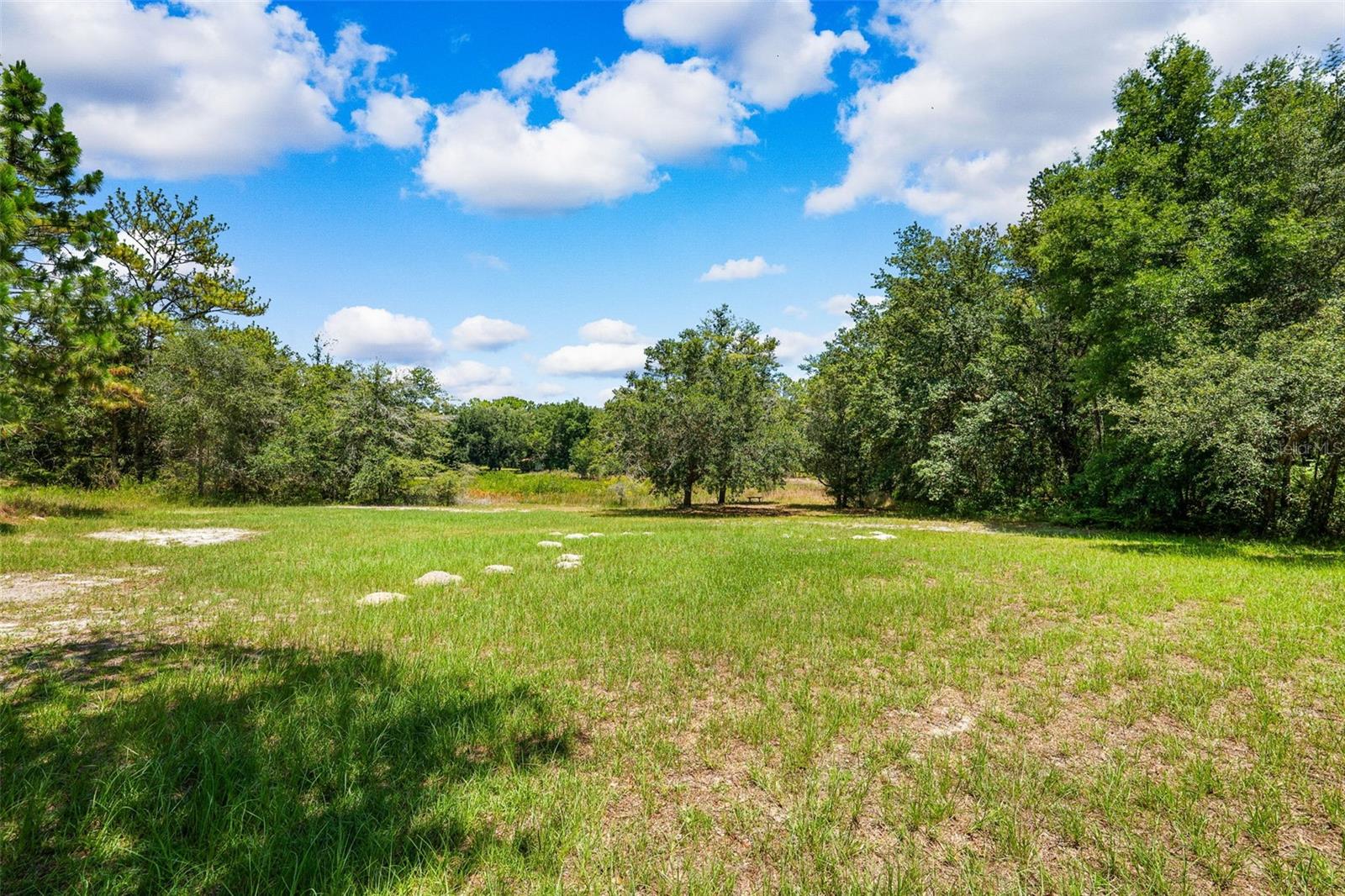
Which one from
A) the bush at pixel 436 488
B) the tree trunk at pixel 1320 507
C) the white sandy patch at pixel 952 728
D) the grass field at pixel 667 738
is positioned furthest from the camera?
the bush at pixel 436 488

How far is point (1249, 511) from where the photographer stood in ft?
58.9

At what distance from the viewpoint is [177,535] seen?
15258 mm

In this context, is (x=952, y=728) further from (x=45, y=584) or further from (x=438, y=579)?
(x=45, y=584)

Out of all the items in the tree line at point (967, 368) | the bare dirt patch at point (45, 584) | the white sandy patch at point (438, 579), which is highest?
the tree line at point (967, 368)

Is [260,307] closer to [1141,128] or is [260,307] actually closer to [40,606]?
[40,606]

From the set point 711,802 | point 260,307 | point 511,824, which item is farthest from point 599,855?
point 260,307

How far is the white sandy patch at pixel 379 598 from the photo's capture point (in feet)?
26.4

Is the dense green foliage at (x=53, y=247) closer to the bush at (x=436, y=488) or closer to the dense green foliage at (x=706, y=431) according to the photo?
the dense green foliage at (x=706, y=431)

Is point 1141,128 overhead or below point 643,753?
overhead

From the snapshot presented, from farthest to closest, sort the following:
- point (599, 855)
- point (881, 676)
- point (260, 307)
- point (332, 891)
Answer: point (260, 307), point (881, 676), point (599, 855), point (332, 891)

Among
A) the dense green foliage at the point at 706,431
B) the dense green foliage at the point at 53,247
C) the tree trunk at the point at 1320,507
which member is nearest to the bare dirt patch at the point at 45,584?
the dense green foliage at the point at 53,247

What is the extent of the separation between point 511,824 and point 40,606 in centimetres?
900

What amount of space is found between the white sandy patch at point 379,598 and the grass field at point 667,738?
22cm

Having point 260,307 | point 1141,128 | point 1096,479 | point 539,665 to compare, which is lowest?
point 539,665
